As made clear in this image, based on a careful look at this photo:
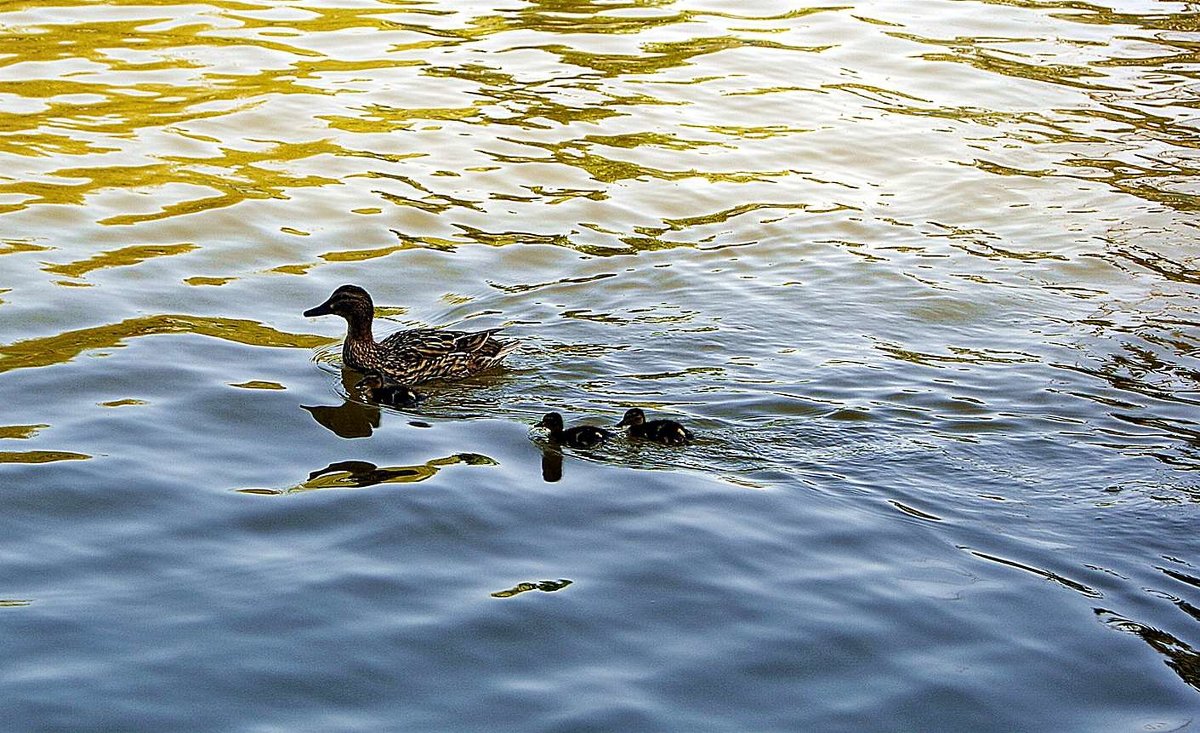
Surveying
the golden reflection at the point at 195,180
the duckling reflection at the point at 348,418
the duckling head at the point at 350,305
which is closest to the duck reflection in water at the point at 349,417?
the duckling reflection at the point at 348,418

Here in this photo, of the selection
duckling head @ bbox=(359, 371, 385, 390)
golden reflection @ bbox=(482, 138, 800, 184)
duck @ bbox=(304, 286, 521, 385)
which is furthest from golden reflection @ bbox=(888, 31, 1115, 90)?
duckling head @ bbox=(359, 371, 385, 390)

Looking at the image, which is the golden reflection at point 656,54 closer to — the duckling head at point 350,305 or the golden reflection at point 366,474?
the duckling head at point 350,305

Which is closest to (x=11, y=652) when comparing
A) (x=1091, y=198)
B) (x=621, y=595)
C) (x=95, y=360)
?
(x=621, y=595)

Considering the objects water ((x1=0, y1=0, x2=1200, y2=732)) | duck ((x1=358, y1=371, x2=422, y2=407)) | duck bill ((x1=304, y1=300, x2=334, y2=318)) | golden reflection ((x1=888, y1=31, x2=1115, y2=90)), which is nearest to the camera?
water ((x1=0, y1=0, x2=1200, y2=732))

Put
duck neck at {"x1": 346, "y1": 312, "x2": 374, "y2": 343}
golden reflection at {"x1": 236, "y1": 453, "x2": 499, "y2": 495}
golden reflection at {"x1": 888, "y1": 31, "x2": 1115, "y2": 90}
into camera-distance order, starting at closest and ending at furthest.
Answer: golden reflection at {"x1": 236, "y1": 453, "x2": 499, "y2": 495} → duck neck at {"x1": 346, "y1": 312, "x2": 374, "y2": 343} → golden reflection at {"x1": 888, "y1": 31, "x2": 1115, "y2": 90}

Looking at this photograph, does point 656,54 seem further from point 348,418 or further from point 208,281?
point 348,418

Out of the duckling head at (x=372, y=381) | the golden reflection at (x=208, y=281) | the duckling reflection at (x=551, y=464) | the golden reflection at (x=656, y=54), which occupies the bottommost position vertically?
the duckling reflection at (x=551, y=464)

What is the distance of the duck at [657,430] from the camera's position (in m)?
8.72

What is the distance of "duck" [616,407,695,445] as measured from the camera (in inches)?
343

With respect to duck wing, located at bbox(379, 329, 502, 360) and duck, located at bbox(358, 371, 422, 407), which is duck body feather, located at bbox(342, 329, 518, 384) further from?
duck, located at bbox(358, 371, 422, 407)

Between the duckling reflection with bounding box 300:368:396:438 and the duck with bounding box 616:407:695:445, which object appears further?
the duckling reflection with bounding box 300:368:396:438

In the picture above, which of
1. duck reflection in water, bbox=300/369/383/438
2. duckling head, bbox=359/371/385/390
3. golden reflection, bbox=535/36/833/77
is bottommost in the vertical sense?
duck reflection in water, bbox=300/369/383/438

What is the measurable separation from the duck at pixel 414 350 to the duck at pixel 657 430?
155 cm

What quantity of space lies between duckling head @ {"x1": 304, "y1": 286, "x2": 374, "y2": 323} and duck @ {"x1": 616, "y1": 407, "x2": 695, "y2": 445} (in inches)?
93.3
